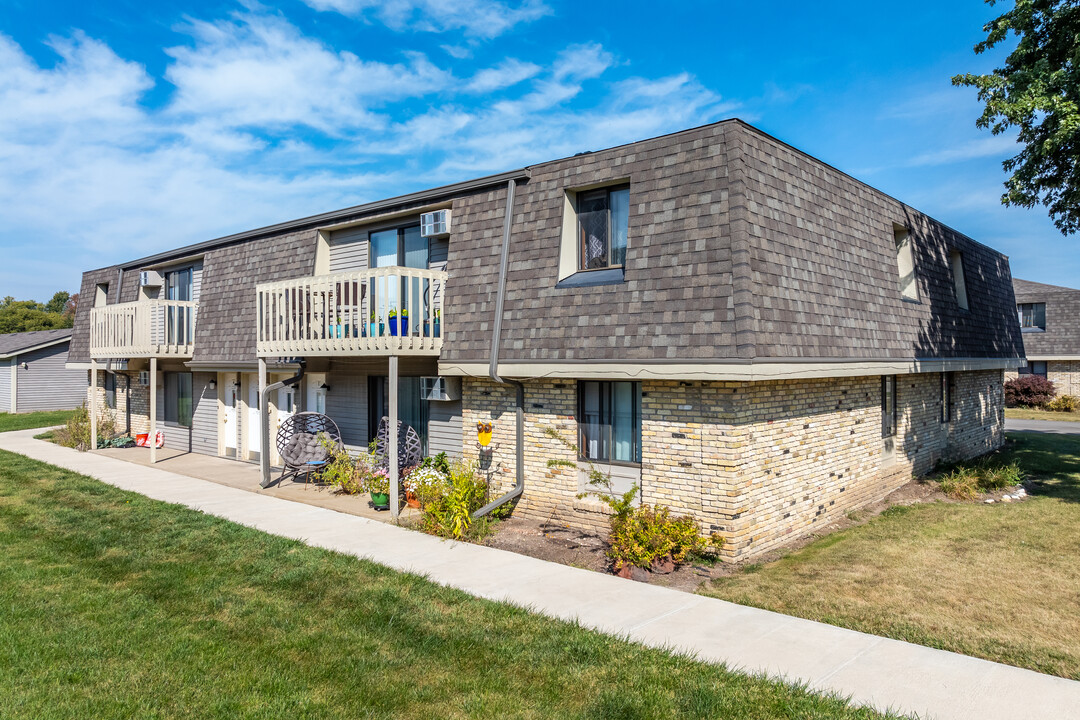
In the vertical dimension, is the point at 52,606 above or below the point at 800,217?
below

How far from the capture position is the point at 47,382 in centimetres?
3338

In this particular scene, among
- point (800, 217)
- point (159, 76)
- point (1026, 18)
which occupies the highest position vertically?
point (159, 76)

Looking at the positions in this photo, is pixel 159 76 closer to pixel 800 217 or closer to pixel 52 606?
pixel 52 606

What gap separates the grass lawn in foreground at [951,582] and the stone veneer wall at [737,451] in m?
0.61

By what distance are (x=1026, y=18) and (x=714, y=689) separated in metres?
12.8

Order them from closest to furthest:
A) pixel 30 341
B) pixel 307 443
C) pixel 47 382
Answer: pixel 307 443
pixel 47 382
pixel 30 341

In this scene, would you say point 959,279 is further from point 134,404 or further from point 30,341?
point 30,341

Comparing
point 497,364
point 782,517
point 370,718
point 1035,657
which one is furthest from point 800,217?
point 370,718

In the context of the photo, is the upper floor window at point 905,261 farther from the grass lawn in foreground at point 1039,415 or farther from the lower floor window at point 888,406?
the grass lawn in foreground at point 1039,415

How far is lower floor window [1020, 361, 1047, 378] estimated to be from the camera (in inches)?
1265

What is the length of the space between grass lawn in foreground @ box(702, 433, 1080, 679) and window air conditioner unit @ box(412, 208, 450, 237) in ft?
23.6

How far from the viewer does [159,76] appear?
16984mm

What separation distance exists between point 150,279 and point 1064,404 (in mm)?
36125

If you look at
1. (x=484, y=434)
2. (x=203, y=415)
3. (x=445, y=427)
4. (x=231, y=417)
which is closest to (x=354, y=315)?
(x=445, y=427)
